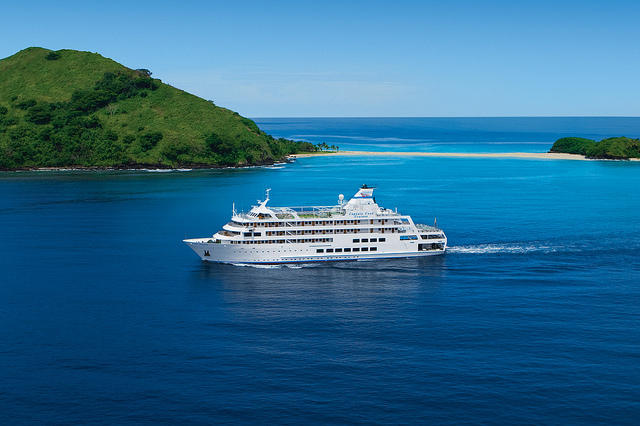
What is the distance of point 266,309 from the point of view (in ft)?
197

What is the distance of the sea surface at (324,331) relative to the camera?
42.1m

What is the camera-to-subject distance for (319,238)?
8044cm

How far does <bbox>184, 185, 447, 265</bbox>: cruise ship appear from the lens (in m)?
78.5

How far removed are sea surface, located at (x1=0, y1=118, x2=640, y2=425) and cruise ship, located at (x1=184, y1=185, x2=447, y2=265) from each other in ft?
8.13

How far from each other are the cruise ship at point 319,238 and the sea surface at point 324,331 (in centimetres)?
248

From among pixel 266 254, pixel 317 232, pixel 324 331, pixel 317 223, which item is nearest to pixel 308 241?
pixel 317 232

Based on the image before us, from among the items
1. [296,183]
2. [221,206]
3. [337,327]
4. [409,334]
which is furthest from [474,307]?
[296,183]

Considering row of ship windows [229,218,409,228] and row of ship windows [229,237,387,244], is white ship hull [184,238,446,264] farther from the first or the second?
row of ship windows [229,218,409,228]

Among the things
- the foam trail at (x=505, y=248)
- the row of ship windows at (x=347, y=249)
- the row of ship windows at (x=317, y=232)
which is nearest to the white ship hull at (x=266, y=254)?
the row of ship windows at (x=347, y=249)

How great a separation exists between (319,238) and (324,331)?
26.9 meters

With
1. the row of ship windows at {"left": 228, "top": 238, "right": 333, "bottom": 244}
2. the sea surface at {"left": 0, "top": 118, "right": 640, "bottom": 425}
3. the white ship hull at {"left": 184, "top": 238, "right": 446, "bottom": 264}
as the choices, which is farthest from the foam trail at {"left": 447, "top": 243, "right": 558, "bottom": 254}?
the row of ship windows at {"left": 228, "top": 238, "right": 333, "bottom": 244}

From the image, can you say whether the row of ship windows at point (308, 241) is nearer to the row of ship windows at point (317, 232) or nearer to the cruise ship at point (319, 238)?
the cruise ship at point (319, 238)

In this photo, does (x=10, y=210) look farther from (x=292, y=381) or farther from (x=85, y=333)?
(x=292, y=381)

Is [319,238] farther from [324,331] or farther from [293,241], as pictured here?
[324,331]
